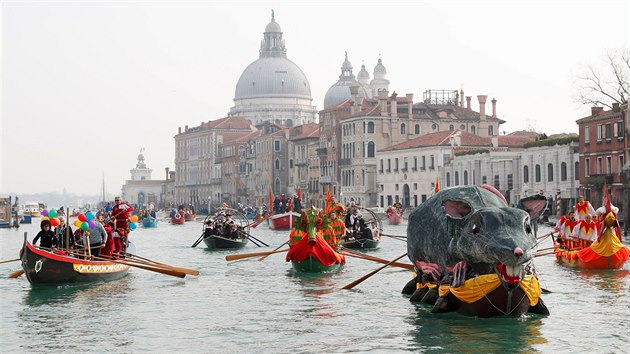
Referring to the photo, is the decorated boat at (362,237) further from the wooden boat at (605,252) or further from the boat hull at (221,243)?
the wooden boat at (605,252)

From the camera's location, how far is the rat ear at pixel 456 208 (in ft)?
62.8

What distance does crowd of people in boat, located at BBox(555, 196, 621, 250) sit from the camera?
2992 cm

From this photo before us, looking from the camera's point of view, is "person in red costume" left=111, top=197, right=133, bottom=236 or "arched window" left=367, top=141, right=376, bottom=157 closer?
"person in red costume" left=111, top=197, right=133, bottom=236

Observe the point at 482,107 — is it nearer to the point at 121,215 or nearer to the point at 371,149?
the point at 371,149

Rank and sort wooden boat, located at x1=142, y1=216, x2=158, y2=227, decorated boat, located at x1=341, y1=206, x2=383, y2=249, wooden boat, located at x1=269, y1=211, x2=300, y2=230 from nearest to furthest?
decorated boat, located at x1=341, y1=206, x2=383, y2=249 → wooden boat, located at x1=269, y1=211, x2=300, y2=230 → wooden boat, located at x1=142, y1=216, x2=158, y2=227

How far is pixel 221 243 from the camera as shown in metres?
44.2

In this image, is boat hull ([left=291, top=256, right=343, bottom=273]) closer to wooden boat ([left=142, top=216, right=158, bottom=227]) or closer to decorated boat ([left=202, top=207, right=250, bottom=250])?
decorated boat ([left=202, top=207, right=250, bottom=250])

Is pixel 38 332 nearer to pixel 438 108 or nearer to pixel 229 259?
pixel 229 259

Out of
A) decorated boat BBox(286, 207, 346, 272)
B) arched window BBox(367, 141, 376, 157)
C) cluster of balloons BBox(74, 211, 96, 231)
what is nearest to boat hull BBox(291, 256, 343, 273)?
decorated boat BBox(286, 207, 346, 272)

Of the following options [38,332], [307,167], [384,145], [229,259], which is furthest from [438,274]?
[307,167]

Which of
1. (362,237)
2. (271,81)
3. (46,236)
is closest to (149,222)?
(362,237)

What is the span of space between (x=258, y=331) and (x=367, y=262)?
1649cm

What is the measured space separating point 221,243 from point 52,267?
18670 mm

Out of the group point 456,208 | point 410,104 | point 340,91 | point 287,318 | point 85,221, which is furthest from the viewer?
point 340,91
